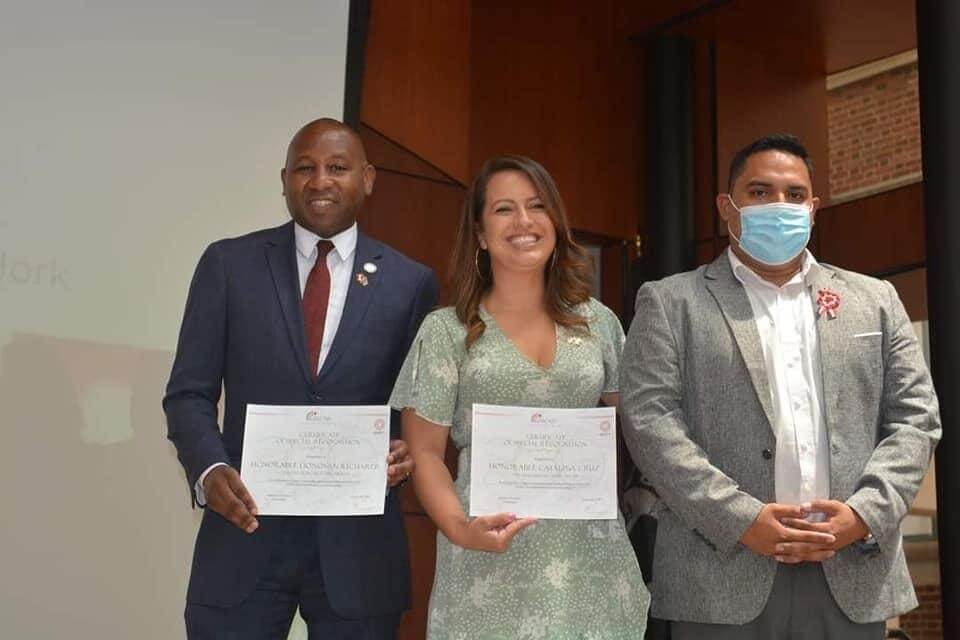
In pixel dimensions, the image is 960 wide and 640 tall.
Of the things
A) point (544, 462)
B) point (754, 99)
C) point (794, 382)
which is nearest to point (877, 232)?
point (754, 99)

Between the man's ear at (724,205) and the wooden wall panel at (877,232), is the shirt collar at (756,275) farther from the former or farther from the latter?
the wooden wall panel at (877,232)

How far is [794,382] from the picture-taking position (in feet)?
7.91

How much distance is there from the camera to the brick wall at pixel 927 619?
332 inches

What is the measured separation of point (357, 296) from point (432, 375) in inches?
12.1

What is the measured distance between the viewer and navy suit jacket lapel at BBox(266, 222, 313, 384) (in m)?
2.47

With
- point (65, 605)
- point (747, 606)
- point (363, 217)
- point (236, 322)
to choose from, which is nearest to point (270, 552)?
point (236, 322)

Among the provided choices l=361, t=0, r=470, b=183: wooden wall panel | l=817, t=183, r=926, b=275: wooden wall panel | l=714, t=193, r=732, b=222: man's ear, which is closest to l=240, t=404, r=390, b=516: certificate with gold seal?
l=714, t=193, r=732, b=222: man's ear

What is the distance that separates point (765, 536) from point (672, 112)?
6.16m

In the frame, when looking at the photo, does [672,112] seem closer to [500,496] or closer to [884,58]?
[884,58]

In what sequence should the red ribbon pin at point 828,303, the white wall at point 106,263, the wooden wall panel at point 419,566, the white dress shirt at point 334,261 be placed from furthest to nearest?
the wooden wall panel at point 419,566
the white wall at point 106,263
the white dress shirt at point 334,261
the red ribbon pin at point 828,303

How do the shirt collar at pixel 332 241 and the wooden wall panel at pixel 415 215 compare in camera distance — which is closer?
the shirt collar at pixel 332 241

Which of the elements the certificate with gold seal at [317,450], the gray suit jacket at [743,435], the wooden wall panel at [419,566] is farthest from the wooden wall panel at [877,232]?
the certificate with gold seal at [317,450]

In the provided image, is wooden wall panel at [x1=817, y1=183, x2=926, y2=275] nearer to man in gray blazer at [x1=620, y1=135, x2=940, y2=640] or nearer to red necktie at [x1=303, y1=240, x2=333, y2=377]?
man in gray blazer at [x1=620, y1=135, x2=940, y2=640]

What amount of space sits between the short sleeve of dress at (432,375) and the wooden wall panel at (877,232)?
210 inches
